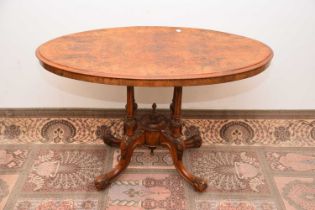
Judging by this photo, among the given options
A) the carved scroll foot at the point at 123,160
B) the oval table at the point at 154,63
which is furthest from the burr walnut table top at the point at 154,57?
the carved scroll foot at the point at 123,160

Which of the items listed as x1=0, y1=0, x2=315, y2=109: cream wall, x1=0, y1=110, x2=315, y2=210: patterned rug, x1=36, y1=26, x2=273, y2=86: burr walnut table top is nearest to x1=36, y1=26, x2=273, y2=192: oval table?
x1=36, y1=26, x2=273, y2=86: burr walnut table top

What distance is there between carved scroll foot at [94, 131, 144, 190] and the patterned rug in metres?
0.06

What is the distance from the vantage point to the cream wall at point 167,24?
228 centimetres

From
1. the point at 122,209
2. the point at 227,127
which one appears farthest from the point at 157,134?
the point at 227,127

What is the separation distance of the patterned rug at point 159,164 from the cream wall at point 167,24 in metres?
0.10

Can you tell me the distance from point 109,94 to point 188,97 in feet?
1.85

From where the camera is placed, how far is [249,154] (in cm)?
234

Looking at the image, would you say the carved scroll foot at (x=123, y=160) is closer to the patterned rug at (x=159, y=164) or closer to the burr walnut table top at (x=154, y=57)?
the patterned rug at (x=159, y=164)

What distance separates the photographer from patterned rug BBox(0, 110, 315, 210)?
1.91 metres

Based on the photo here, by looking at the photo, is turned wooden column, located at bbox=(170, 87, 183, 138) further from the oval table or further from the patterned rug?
the patterned rug

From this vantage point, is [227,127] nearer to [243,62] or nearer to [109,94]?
[109,94]

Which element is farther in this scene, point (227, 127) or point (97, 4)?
point (227, 127)

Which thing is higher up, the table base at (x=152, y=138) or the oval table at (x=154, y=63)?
the oval table at (x=154, y=63)

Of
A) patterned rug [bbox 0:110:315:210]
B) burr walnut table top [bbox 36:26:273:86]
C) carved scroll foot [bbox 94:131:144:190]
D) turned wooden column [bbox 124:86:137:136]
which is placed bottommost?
patterned rug [bbox 0:110:315:210]
